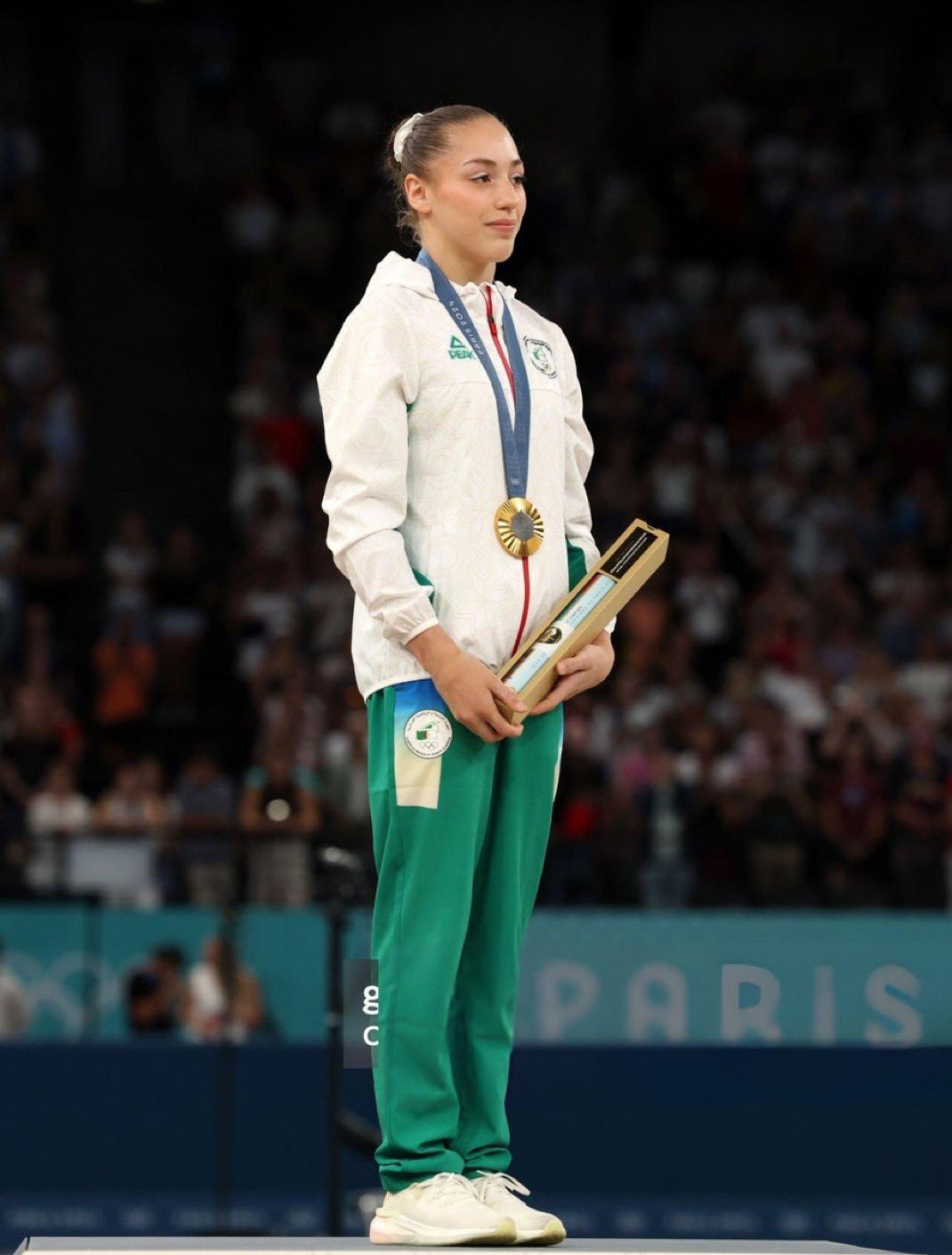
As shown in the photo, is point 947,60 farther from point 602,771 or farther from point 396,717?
point 396,717

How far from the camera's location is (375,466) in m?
4.21

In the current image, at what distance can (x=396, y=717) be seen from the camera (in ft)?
13.9

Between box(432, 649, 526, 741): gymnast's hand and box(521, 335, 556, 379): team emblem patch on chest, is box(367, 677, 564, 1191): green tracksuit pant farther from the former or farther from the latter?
box(521, 335, 556, 379): team emblem patch on chest

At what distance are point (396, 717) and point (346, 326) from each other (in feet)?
2.49

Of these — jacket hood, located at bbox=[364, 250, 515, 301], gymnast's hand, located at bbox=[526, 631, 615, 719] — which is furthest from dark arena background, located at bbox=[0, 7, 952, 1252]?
jacket hood, located at bbox=[364, 250, 515, 301]

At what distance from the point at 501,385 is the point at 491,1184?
1.50 meters

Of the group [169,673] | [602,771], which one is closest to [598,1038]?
[602,771]

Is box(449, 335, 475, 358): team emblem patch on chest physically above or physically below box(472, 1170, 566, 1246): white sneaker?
above

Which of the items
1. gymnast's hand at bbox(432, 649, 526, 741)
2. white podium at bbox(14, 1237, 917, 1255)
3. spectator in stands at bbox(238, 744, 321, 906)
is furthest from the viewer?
spectator in stands at bbox(238, 744, 321, 906)

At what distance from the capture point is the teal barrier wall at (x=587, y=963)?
883cm

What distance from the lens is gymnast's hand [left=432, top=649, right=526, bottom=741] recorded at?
4129 mm

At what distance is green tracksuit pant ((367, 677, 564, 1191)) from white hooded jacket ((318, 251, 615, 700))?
15cm

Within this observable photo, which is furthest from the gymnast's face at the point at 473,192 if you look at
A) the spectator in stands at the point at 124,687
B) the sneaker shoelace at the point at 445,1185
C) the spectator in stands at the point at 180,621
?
the spectator in stands at the point at 180,621

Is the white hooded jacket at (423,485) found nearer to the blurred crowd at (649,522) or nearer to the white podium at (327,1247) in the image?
the white podium at (327,1247)
